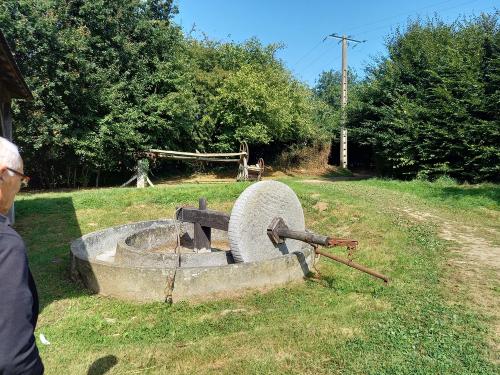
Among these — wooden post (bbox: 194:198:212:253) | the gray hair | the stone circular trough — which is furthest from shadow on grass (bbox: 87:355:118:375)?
wooden post (bbox: 194:198:212:253)

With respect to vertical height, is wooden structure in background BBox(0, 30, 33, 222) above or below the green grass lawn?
above

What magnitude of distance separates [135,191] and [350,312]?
936 cm

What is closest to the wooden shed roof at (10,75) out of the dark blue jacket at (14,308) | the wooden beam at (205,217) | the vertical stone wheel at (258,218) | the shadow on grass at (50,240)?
the shadow on grass at (50,240)

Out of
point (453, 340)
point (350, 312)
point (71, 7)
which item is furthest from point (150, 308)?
point (71, 7)

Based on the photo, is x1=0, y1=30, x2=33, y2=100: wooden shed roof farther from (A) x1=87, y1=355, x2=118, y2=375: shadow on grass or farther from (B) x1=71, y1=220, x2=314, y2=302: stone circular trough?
(A) x1=87, y1=355, x2=118, y2=375: shadow on grass

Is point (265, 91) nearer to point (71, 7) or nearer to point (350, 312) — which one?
point (71, 7)

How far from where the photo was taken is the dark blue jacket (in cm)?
170

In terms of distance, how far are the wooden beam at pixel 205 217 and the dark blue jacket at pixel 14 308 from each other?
503 centimetres

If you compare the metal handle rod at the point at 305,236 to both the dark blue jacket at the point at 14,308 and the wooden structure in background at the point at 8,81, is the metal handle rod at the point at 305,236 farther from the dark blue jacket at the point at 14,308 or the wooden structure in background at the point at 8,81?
the wooden structure in background at the point at 8,81

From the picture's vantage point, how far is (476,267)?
249 inches

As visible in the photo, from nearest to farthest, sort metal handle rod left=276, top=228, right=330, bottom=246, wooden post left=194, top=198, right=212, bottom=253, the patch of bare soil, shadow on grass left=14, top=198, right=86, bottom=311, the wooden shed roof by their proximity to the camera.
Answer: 1. the patch of bare soil
2. metal handle rod left=276, top=228, right=330, bottom=246
3. shadow on grass left=14, top=198, right=86, bottom=311
4. the wooden shed roof
5. wooden post left=194, top=198, right=212, bottom=253

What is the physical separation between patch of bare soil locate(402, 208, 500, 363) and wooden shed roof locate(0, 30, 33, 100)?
6.75 metres

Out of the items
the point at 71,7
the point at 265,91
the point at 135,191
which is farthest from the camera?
the point at 265,91

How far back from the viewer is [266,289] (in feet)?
17.6
